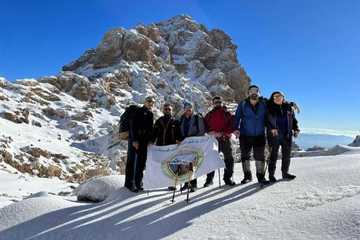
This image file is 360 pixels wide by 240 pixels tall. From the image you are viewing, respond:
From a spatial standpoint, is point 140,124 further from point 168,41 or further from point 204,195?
point 168,41

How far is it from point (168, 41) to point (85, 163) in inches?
2724

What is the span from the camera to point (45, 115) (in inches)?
1580

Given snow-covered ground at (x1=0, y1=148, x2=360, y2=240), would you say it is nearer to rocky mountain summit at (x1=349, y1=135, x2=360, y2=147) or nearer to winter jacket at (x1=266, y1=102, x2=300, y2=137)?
winter jacket at (x1=266, y1=102, x2=300, y2=137)

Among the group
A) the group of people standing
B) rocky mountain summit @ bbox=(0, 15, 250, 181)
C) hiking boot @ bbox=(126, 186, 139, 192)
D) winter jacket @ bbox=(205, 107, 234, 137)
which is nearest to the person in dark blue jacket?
the group of people standing

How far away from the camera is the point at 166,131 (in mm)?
7441

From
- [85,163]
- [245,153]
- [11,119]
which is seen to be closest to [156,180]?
[245,153]

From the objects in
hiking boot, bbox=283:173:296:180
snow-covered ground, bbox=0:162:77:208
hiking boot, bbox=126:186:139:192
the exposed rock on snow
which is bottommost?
snow-covered ground, bbox=0:162:77:208

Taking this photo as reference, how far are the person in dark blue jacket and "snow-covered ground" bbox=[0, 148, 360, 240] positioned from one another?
1.58ft

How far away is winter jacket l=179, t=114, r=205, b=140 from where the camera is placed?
732 cm

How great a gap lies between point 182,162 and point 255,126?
1.44 meters

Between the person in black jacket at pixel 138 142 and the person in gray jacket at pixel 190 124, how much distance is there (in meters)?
0.66

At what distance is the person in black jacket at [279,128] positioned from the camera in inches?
258

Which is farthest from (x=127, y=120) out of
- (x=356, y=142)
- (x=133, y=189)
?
(x=356, y=142)

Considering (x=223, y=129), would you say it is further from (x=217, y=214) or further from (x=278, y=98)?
(x=217, y=214)
